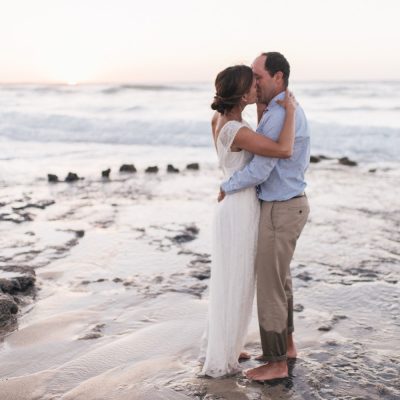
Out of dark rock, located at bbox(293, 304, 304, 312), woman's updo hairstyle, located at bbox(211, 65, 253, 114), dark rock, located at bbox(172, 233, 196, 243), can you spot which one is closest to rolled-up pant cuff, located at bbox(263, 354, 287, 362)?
dark rock, located at bbox(293, 304, 304, 312)

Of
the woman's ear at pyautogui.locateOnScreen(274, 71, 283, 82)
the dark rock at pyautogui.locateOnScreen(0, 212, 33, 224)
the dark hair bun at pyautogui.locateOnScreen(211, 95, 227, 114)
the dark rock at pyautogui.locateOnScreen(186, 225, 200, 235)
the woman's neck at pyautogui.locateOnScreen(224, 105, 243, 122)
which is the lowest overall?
the dark rock at pyautogui.locateOnScreen(186, 225, 200, 235)

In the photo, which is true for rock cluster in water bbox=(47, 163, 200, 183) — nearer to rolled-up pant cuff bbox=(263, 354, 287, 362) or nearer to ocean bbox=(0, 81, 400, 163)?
ocean bbox=(0, 81, 400, 163)

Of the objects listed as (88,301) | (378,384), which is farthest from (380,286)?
(88,301)

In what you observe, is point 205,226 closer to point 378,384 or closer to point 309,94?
point 378,384

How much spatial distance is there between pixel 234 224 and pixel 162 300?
2126 mm

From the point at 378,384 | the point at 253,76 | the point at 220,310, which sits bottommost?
the point at 378,384

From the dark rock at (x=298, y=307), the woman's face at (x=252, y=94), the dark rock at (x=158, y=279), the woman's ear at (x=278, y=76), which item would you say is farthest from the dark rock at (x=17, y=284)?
the woman's ear at (x=278, y=76)

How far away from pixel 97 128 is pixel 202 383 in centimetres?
2666

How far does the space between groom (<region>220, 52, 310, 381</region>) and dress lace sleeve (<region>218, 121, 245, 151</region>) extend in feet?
0.64

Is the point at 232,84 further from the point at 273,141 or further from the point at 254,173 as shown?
the point at 254,173

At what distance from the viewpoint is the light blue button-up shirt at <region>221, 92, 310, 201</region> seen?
3883 millimetres

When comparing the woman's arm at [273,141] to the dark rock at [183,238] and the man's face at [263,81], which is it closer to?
the man's face at [263,81]

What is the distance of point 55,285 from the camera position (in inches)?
247

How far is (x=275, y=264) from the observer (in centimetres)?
404
